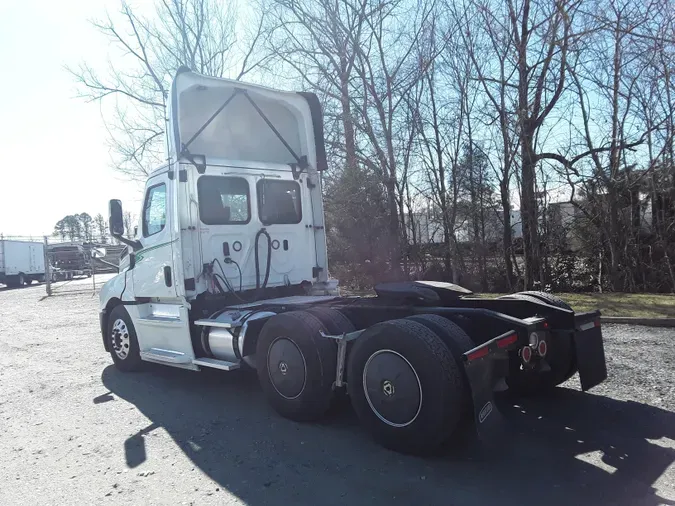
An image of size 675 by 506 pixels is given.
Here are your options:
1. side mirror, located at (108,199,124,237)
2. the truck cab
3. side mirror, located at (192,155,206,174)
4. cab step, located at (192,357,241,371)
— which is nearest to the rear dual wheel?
cab step, located at (192,357,241,371)

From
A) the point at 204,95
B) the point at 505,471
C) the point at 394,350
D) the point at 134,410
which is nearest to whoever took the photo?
the point at 505,471

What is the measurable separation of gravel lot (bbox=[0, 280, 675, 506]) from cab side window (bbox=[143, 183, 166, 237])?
2.09m

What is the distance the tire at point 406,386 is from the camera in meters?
3.86

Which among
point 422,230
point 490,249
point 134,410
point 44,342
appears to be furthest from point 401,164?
point 134,410

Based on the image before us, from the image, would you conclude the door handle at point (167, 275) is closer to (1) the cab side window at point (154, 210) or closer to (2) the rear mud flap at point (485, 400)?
(1) the cab side window at point (154, 210)

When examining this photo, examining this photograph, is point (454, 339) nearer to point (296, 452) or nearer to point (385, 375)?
point (385, 375)

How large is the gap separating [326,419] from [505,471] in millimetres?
1912

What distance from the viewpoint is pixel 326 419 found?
5.18m

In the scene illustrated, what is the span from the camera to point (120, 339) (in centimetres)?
773

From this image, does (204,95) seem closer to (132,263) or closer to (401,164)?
(132,263)

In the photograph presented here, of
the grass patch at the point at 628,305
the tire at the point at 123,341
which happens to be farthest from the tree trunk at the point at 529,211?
the tire at the point at 123,341

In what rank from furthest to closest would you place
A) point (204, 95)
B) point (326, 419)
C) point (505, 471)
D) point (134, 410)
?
point (204, 95), point (134, 410), point (326, 419), point (505, 471)

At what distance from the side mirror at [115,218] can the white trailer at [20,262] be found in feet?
90.5

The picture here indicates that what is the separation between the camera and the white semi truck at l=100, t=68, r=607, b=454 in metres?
4.06
